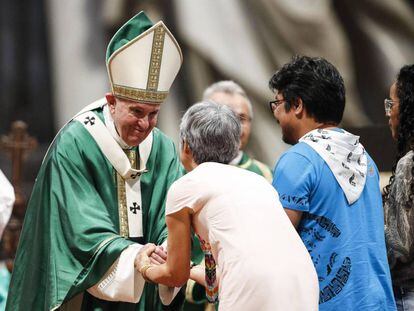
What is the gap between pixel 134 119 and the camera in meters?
3.72

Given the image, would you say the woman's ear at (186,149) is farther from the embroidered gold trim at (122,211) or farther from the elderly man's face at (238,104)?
the elderly man's face at (238,104)

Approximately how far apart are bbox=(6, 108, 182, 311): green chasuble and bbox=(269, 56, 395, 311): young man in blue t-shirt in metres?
0.71

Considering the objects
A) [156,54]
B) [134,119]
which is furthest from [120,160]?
[156,54]

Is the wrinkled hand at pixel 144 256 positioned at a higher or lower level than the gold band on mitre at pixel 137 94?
lower

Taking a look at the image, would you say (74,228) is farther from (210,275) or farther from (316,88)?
(316,88)

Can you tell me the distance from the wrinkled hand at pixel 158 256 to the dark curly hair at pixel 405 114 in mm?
1013

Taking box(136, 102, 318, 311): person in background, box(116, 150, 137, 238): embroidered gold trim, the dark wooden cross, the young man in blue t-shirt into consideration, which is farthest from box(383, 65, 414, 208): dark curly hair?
the dark wooden cross

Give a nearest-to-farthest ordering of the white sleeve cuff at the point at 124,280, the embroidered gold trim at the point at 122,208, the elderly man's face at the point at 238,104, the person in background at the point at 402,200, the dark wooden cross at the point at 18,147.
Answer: the white sleeve cuff at the point at 124,280 → the person in background at the point at 402,200 → the embroidered gold trim at the point at 122,208 → the elderly man's face at the point at 238,104 → the dark wooden cross at the point at 18,147

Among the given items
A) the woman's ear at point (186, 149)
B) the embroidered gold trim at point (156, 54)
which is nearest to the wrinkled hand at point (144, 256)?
the woman's ear at point (186, 149)

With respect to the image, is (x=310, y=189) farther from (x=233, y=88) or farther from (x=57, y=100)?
(x=57, y=100)

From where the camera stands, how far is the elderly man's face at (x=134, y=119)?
372cm

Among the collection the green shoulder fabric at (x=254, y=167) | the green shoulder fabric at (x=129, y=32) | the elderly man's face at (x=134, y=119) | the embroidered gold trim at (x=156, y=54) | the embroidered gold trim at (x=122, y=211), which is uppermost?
the green shoulder fabric at (x=129, y=32)

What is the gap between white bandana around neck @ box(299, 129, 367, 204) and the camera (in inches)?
133

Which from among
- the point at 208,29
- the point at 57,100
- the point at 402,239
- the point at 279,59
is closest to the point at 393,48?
the point at 279,59
